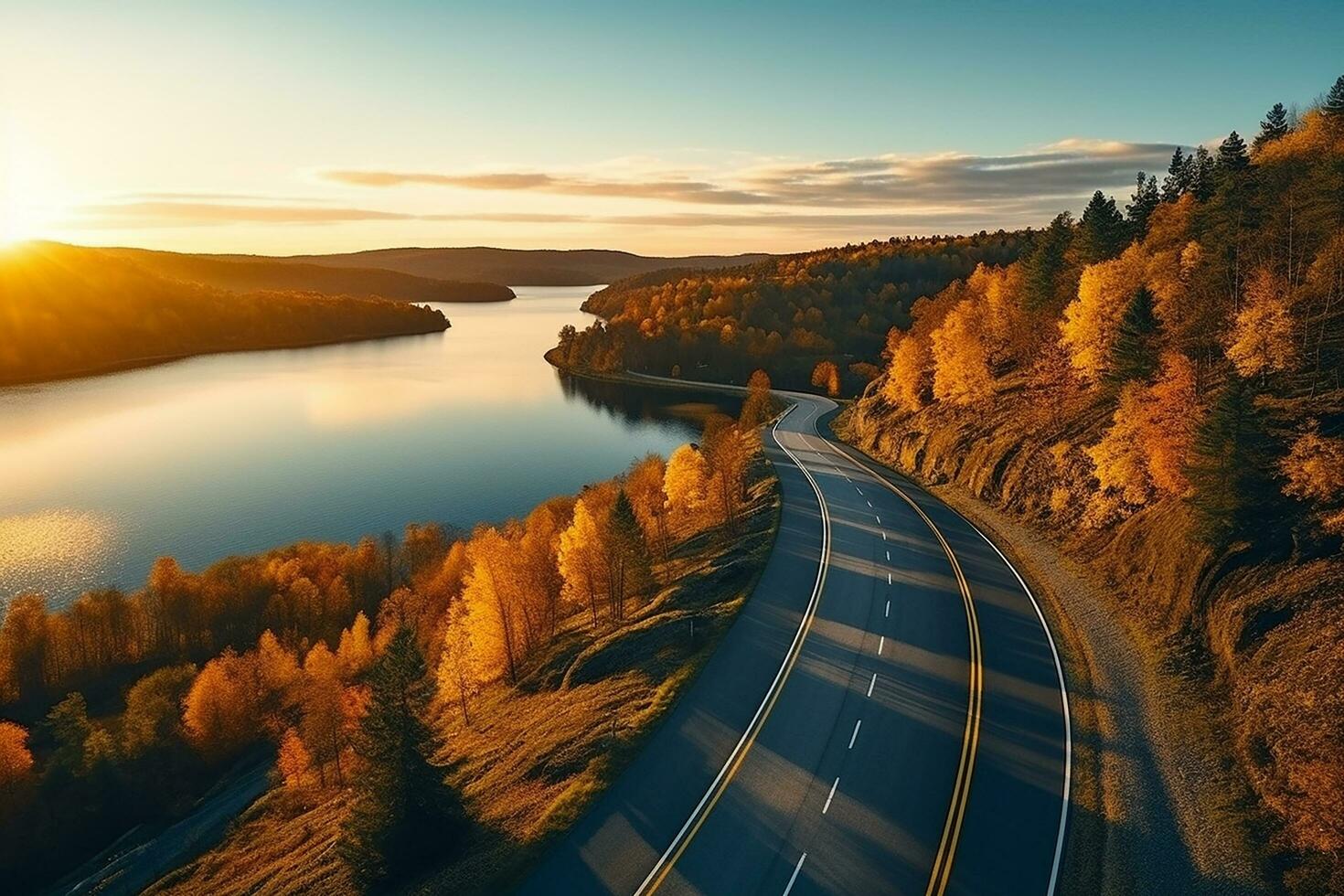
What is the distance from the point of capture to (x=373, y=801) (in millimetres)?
24609

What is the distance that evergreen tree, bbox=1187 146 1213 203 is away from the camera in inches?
2405

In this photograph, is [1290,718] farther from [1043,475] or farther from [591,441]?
[591,441]

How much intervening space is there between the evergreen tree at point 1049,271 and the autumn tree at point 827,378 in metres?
56.3

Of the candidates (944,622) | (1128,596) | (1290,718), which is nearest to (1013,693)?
(944,622)

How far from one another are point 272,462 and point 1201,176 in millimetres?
128608

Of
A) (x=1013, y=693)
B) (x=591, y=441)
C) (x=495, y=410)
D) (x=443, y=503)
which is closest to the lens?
(x=1013, y=693)

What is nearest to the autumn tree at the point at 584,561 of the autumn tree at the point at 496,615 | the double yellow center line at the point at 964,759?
the autumn tree at the point at 496,615

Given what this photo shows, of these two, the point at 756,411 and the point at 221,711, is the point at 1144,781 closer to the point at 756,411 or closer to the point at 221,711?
the point at 221,711

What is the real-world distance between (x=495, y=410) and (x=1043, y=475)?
4735 inches

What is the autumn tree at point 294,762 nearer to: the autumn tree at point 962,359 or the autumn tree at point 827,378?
the autumn tree at point 962,359

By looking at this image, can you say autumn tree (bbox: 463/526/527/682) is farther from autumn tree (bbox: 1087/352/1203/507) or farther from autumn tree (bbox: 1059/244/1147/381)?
autumn tree (bbox: 1059/244/1147/381)

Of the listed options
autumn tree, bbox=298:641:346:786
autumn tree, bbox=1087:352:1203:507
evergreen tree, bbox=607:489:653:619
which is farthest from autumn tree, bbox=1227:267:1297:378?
autumn tree, bbox=298:641:346:786

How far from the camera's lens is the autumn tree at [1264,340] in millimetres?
38156

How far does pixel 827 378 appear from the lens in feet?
450
